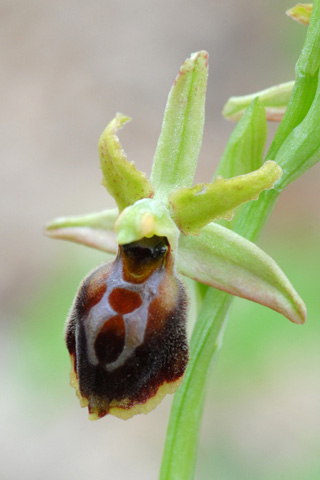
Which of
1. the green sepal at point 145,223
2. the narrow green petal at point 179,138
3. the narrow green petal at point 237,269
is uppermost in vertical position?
the narrow green petal at point 179,138

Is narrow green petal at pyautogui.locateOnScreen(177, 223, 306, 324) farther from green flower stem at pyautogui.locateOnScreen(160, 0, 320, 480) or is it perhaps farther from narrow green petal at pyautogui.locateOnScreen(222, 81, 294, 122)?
narrow green petal at pyautogui.locateOnScreen(222, 81, 294, 122)

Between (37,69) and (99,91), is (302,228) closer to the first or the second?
(99,91)

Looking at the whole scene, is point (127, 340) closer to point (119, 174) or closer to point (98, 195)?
point (119, 174)

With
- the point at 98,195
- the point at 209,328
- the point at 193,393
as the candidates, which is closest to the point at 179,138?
the point at 209,328

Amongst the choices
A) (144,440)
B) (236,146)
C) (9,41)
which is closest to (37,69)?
(9,41)

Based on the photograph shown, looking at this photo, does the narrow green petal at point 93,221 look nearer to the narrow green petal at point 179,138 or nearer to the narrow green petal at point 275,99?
the narrow green petal at point 179,138

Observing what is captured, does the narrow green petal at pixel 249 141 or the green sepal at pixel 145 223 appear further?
the narrow green petal at pixel 249 141

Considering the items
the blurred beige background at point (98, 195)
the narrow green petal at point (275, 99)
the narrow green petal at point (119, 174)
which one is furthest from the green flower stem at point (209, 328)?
the blurred beige background at point (98, 195)
